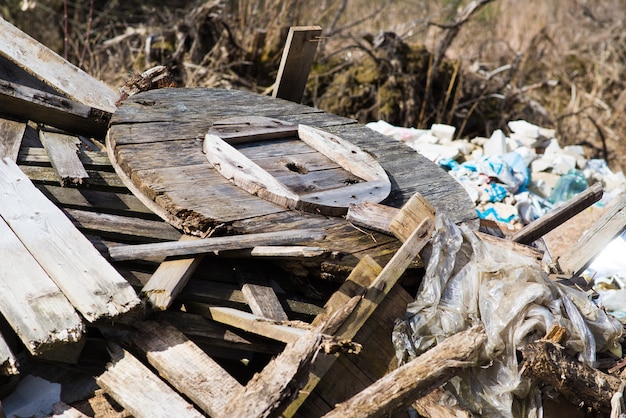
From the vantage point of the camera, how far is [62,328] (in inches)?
101

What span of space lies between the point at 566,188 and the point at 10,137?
192 inches

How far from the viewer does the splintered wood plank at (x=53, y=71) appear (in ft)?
15.0

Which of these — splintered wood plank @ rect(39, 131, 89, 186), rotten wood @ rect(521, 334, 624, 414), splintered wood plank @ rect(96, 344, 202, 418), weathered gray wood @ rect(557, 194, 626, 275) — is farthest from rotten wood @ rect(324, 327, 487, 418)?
splintered wood plank @ rect(39, 131, 89, 186)

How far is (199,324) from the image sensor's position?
297 centimetres

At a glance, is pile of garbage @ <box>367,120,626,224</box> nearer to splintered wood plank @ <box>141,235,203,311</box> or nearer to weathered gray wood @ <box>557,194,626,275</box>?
weathered gray wood @ <box>557,194,626,275</box>

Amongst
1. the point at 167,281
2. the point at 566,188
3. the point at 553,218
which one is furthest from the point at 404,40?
the point at 167,281

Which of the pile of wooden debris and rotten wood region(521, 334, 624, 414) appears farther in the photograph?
rotten wood region(521, 334, 624, 414)

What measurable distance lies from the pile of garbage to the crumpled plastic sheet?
7.82 feet

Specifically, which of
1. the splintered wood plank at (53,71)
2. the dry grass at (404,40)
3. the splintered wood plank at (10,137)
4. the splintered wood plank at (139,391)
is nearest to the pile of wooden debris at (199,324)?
the splintered wood plank at (139,391)

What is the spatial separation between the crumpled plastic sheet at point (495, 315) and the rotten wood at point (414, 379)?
314mm

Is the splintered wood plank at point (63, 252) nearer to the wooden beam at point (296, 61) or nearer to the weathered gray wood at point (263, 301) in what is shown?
the weathered gray wood at point (263, 301)

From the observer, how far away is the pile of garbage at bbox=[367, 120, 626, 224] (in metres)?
6.05

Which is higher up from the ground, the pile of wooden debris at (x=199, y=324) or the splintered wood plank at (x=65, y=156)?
the splintered wood plank at (x=65, y=156)

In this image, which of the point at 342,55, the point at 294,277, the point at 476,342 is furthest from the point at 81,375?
the point at 342,55
